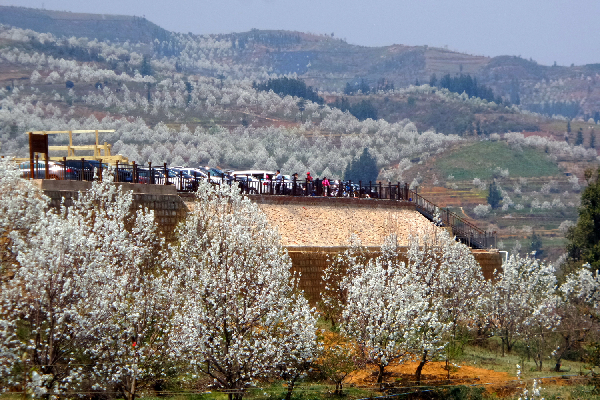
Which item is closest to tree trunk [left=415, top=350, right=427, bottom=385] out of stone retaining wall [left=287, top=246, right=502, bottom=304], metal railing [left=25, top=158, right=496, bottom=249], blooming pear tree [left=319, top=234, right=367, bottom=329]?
blooming pear tree [left=319, top=234, right=367, bottom=329]

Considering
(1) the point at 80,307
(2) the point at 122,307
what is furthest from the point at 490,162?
(1) the point at 80,307

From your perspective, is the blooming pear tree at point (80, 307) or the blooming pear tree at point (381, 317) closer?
the blooming pear tree at point (80, 307)

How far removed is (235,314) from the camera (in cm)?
2188

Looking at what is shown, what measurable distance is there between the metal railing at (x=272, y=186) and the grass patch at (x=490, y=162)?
386ft

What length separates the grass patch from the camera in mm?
166325

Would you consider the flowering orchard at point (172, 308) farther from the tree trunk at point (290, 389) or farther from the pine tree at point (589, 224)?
the pine tree at point (589, 224)

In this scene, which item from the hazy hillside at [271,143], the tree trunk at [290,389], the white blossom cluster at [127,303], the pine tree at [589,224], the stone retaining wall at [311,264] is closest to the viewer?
the white blossom cluster at [127,303]

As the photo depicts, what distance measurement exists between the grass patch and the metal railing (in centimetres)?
11750

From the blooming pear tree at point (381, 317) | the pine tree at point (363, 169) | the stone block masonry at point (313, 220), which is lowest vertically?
the pine tree at point (363, 169)

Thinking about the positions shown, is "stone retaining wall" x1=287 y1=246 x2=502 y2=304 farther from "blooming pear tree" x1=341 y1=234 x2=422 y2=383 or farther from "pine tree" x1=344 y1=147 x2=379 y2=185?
"pine tree" x1=344 y1=147 x2=379 y2=185

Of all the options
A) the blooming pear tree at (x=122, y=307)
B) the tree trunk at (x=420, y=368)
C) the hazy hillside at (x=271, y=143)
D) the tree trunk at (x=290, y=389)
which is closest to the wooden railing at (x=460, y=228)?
the tree trunk at (x=420, y=368)

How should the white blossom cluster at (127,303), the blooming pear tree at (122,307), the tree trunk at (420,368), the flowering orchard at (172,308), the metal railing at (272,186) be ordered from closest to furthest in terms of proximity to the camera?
the white blossom cluster at (127,303) → the flowering orchard at (172,308) → the blooming pear tree at (122,307) → the tree trunk at (420,368) → the metal railing at (272,186)

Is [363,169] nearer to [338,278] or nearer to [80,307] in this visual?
[338,278]

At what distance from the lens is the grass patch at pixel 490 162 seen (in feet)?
546
